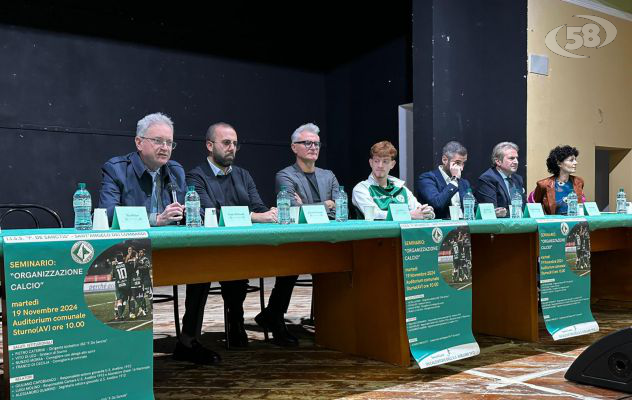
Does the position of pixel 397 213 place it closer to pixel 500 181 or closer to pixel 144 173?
pixel 144 173

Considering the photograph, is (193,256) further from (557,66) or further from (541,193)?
(557,66)

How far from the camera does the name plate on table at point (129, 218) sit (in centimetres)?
198

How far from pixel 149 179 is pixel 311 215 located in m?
0.76

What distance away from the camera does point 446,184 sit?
12.4ft

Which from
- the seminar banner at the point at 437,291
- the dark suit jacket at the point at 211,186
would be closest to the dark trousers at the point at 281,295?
the dark suit jacket at the point at 211,186

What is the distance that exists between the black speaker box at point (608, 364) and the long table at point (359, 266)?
0.65m

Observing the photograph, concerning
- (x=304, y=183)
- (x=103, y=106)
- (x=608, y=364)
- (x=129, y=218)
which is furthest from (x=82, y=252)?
(x=103, y=106)

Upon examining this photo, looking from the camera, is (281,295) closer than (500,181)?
Yes

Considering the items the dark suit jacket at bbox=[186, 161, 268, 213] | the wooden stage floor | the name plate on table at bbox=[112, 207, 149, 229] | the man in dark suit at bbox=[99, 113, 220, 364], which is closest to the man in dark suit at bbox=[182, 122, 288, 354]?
the dark suit jacket at bbox=[186, 161, 268, 213]

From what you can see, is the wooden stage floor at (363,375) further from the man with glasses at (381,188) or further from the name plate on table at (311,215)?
the man with glasses at (381,188)

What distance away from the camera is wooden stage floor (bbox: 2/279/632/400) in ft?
7.45

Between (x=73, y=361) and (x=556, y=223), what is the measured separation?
2231 millimetres

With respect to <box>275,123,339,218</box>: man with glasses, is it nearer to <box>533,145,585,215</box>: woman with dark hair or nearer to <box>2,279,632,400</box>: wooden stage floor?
<box>2,279,632,400</box>: wooden stage floor

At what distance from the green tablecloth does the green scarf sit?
0.86m
